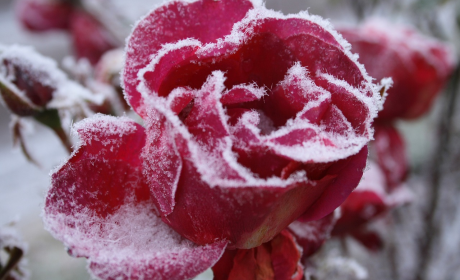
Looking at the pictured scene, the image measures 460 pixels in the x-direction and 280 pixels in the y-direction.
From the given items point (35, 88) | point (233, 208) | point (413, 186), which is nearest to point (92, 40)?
point (35, 88)

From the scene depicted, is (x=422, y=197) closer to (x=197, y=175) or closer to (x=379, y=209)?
(x=379, y=209)

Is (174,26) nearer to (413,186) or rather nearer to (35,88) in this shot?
(35,88)

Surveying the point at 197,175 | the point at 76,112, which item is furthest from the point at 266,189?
the point at 76,112

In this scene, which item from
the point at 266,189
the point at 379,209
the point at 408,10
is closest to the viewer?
the point at 266,189

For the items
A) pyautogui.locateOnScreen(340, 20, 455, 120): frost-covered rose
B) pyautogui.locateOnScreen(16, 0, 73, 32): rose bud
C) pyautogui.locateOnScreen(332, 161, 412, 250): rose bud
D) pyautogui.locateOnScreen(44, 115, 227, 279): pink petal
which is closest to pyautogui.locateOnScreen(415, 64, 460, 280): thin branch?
pyautogui.locateOnScreen(340, 20, 455, 120): frost-covered rose

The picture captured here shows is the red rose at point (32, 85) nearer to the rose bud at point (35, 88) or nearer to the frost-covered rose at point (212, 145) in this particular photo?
the rose bud at point (35, 88)

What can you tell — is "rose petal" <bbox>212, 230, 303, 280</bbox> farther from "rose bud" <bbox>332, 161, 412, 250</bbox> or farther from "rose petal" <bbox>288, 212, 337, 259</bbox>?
"rose bud" <bbox>332, 161, 412, 250</bbox>
